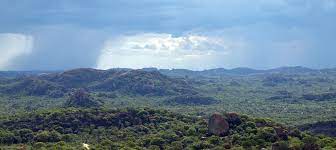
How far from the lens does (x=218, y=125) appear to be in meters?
106

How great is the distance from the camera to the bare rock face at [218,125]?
348 feet

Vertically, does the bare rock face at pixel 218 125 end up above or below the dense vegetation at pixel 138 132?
above

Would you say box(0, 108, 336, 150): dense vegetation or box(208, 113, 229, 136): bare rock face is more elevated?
box(208, 113, 229, 136): bare rock face

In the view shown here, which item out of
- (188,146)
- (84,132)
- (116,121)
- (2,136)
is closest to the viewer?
(188,146)

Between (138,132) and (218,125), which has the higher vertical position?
(218,125)

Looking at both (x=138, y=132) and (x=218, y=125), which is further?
(x=138, y=132)

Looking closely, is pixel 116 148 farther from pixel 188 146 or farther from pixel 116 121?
pixel 116 121

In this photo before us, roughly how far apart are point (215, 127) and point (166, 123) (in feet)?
102

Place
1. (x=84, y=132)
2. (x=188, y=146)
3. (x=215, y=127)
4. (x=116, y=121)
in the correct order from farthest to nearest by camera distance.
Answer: (x=116, y=121) < (x=84, y=132) < (x=215, y=127) < (x=188, y=146)

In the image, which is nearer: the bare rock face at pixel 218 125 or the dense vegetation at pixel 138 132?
the dense vegetation at pixel 138 132

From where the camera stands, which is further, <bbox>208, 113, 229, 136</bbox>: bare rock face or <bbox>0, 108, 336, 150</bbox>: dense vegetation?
<bbox>208, 113, 229, 136</bbox>: bare rock face

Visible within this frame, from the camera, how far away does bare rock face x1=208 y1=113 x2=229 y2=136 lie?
106000mm

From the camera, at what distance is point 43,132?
121m

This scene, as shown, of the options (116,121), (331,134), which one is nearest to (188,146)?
(116,121)
